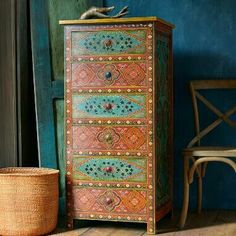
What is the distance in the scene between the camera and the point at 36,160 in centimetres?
490

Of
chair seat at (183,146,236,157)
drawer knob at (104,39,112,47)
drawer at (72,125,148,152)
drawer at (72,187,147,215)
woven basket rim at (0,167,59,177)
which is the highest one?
drawer knob at (104,39,112,47)

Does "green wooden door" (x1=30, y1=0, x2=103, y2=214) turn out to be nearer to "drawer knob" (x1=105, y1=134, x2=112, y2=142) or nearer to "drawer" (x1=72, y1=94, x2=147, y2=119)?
"drawer" (x1=72, y1=94, x2=147, y2=119)

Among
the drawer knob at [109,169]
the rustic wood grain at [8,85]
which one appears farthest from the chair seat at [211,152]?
the rustic wood grain at [8,85]

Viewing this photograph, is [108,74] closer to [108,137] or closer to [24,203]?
[108,137]

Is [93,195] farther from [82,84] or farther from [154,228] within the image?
[82,84]

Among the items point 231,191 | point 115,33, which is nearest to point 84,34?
point 115,33

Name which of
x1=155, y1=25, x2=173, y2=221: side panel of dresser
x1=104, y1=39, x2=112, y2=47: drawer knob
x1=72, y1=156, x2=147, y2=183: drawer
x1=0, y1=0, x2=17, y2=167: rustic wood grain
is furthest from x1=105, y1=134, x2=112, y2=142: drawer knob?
x1=0, y1=0, x2=17, y2=167: rustic wood grain

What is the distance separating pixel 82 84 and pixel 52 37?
637 millimetres

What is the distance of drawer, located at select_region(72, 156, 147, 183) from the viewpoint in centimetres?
395

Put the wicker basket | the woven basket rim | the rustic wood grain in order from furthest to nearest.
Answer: the rustic wood grain, the woven basket rim, the wicker basket

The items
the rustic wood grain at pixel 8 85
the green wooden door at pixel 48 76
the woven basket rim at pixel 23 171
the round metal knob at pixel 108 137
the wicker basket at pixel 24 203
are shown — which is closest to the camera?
the wicker basket at pixel 24 203

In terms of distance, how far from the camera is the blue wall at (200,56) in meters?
4.56

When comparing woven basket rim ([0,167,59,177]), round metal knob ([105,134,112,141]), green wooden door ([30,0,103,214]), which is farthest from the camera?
green wooden door ([30,0,103,214])

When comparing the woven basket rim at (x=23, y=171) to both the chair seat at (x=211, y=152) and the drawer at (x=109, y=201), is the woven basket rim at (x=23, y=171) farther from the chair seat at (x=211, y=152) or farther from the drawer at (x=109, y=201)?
the chair seat at (x=211, y=152)
